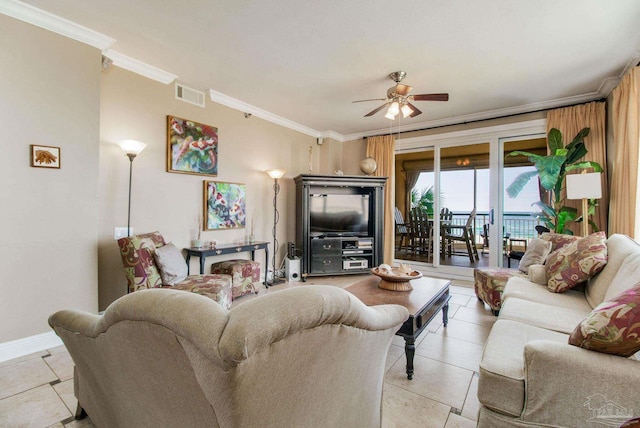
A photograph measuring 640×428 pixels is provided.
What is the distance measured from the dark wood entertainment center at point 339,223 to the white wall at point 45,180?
282cm

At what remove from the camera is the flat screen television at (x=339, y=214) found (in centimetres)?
495

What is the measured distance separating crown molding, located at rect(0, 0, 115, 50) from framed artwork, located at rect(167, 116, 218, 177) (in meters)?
0.93

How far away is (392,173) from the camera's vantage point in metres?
5.37

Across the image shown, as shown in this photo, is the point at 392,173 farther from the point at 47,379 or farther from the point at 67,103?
the point at 47,379

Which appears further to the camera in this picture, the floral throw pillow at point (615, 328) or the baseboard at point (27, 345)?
the baseboard at point (27, 345)

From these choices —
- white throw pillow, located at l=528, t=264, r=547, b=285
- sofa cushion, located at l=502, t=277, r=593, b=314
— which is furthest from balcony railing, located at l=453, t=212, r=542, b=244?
sofa cushion, located at l=502, t=277, r=593, b=314

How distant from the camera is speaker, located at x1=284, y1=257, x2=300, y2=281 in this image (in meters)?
4.66

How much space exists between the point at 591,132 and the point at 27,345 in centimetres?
639

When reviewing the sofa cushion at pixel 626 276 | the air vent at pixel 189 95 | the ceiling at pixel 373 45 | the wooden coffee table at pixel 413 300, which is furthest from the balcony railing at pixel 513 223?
the air vent at pixel 189 95

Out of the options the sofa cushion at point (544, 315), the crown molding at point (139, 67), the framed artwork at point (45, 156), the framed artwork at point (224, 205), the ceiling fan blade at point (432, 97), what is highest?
the crown molding at point (139, 67)

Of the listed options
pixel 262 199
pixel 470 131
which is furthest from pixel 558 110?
pixel 262 199

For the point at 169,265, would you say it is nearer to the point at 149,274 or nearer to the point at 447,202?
the point at 149,274

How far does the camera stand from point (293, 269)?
468cm

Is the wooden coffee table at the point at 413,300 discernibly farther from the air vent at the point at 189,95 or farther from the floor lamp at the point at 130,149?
the air vent at the point at 189,95
